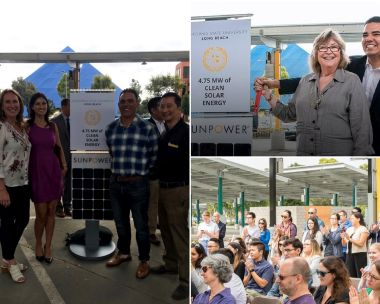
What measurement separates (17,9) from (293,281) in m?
1.73

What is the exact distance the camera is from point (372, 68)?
7.12ft

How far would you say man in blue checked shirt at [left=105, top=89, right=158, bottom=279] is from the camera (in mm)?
2291

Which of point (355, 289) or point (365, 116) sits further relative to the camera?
point (355, 289)

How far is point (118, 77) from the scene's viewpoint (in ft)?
7.43

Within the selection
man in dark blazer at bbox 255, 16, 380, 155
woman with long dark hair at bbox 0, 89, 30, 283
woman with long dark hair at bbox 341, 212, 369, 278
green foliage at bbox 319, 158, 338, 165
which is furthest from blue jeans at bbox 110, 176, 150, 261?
man in dark blazer at bbox 255, 16, 380, 155

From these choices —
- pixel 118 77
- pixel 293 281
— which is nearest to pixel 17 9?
pixel 118 77

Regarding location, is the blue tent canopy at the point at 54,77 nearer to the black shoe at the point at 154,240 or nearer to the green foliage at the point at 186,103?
the green foliage at the point at 186,103

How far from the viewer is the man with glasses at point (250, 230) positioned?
2.35 metres

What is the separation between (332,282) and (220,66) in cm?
108

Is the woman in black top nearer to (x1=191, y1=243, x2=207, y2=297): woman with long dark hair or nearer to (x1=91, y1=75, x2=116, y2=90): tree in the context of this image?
(x1=191, y1=243, x2=207, y2=297): woman with long dark hair

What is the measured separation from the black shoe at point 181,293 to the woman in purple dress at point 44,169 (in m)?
0.59

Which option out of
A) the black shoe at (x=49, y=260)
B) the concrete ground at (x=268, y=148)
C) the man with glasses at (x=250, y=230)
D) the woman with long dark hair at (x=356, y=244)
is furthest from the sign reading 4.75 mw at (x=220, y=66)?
the black shoe at (x=49, y=260)

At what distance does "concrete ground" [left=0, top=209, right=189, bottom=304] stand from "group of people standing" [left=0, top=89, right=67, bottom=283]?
0.03 metres

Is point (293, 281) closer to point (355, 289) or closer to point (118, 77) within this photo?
point (355, 289)
